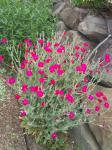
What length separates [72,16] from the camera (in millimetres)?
5758

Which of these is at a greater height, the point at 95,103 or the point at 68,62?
the point at 68,62

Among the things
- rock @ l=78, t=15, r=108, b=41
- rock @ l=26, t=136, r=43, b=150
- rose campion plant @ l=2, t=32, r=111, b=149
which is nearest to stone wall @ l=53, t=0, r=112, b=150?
rock @ l=78, t=15, r=108, b=41

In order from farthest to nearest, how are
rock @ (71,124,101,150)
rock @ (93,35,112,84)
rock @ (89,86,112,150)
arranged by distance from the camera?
rock @ (93,35,112,84) → rock @ (71,124,101,150) → rock @ (89,86,112,150)

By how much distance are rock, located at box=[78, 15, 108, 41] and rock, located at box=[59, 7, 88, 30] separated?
21 centimetres

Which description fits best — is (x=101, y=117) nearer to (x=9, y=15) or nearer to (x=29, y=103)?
(x=29, y=103)

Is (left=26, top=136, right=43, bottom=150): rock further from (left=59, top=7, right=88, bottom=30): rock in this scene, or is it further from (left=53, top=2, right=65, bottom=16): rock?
(left=53, top=2, right=65, bottom=16): rock

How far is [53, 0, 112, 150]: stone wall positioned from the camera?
13.2ft

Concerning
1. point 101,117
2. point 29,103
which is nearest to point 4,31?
point 29,103

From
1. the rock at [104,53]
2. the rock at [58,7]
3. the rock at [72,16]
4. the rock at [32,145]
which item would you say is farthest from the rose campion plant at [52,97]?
the rock at [58,7]

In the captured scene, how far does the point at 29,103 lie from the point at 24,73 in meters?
0.45

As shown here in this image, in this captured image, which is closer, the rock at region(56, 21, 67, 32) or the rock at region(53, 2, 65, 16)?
the rock at region(56, 21, 67, 32)

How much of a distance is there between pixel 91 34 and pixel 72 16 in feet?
2.26

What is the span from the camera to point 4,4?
539 centimetres

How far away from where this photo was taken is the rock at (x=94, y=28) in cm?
523
